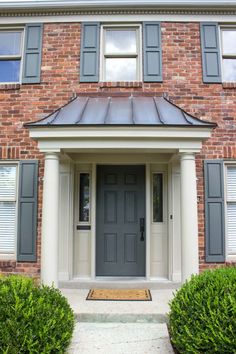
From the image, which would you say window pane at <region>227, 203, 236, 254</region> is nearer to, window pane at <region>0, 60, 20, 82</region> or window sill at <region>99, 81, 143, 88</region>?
window sill at <region>99, 81, 143, 88</region>

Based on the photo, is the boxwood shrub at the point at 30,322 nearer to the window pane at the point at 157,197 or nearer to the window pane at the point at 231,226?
the window pane at the point at 157,197

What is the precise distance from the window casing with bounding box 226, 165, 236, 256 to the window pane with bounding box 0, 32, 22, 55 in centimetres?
490

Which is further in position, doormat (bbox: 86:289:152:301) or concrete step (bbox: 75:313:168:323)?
doormat (bbox: 86:289:152:301)

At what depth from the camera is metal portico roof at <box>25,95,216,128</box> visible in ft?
17.3

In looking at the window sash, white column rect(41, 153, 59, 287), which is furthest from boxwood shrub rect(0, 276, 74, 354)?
the window sash

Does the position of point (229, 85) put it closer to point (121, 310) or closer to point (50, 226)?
point (50, 226)

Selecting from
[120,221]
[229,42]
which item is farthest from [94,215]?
[229,42]

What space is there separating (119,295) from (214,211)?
2282 mm

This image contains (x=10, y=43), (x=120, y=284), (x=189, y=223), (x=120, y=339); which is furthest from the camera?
(x=10, y=43)

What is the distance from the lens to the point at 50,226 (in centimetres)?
526

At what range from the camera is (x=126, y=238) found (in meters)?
6.68

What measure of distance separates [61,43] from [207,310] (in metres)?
5.66

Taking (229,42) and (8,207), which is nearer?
(8,207)

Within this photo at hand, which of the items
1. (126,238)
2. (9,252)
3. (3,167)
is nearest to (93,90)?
(3,167)
